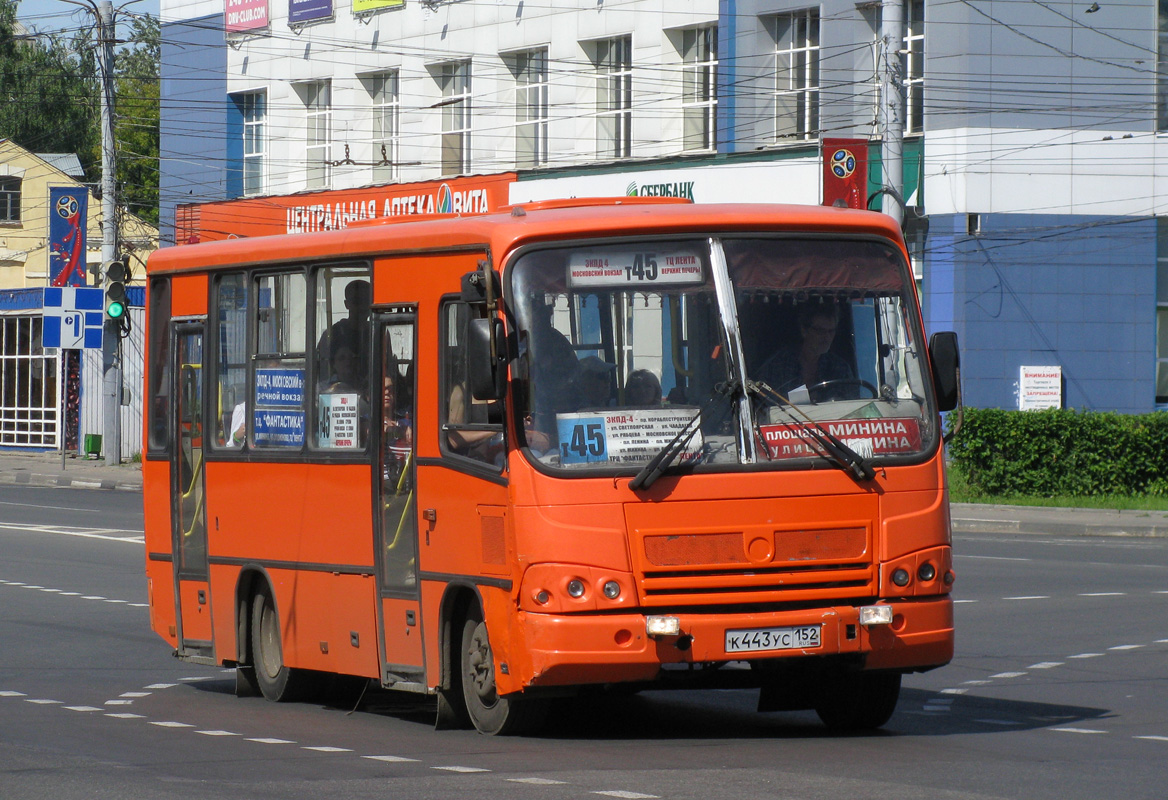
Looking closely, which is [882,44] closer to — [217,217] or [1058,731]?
[1058,731]

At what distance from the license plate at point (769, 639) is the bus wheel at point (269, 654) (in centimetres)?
360

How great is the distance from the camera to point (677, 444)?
9.05 meters

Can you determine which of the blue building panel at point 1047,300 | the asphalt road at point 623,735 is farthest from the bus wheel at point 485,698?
the blue building panel at point 1047,300

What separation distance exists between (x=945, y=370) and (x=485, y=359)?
2.37 metres

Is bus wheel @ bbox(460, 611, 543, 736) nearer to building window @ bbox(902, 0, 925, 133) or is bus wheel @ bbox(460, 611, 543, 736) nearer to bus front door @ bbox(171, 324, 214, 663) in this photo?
bus front door @ bbox(171, 324, 214, 663)

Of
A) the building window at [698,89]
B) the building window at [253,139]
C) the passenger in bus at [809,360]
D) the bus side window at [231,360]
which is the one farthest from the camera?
the building window at [253,139]

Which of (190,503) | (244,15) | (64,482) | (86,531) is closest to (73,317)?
(64,482)

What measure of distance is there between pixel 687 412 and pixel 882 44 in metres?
20.3

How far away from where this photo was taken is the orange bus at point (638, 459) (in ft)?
29.3

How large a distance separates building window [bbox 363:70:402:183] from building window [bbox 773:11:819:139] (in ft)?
37.1

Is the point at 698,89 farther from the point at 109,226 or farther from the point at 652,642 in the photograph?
the point at 652,642

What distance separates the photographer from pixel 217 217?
4912 cm

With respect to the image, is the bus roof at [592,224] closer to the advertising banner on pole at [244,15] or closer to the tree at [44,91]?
the advertising banner on pole at [244,15]

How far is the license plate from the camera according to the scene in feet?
29.2
